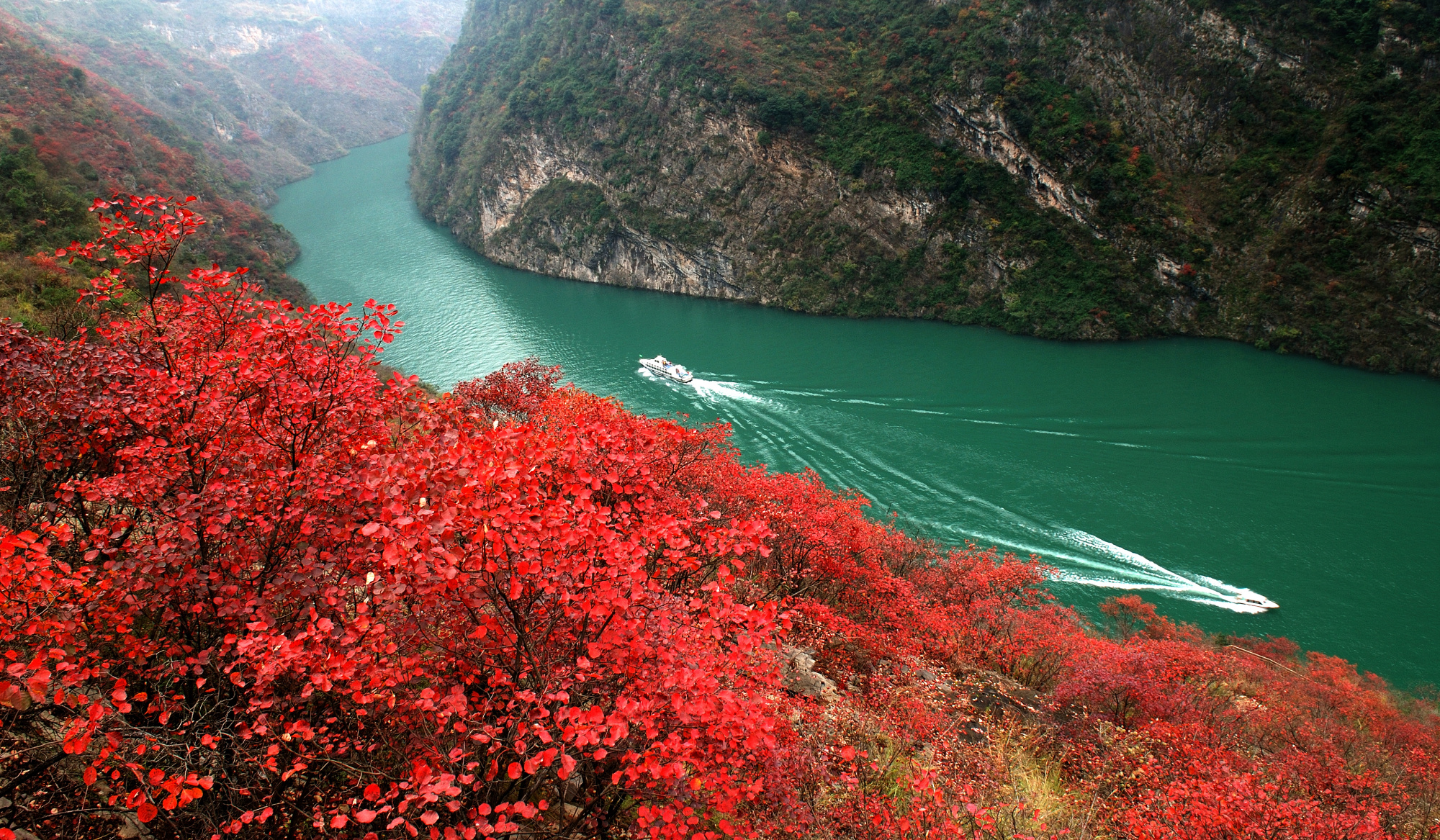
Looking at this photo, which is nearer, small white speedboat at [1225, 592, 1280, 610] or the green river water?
small white speedboat at [1225, 592, 1280, 610]

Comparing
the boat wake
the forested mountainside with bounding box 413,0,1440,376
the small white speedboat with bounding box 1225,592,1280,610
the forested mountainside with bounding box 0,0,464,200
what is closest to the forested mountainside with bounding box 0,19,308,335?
the forested mountainside with bounding box 413,0,1440,376

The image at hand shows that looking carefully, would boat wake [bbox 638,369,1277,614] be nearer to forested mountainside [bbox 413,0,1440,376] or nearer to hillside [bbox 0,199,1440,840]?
hillside [bbox 0,199,1440,840]

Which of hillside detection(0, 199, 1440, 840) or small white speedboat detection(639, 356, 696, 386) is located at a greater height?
hillside detection(0, 199, 1440, 840)

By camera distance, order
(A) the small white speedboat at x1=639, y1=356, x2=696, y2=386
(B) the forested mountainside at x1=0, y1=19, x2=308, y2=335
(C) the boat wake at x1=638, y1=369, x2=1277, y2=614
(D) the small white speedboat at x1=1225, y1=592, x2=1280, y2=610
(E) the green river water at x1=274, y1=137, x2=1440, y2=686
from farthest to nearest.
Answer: (A) the small white speedboat at x1=639, y1=356, x2=696, y2=386
(C) the boat wake at x1=638, y1=369, x2=1277, y2=614
(E) the green river water at x1=274, y1=137, x2=1440, y2=686
(D) the small white speedboat at x1=1225, y1=592, x2=1280, y2=610
(B) the forested mountainside at x1=0, y1=19, x2=308, y2=335

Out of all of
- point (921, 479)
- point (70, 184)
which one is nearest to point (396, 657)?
point (921, 479)

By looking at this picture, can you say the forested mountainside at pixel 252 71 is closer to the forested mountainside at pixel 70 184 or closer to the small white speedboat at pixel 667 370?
the forested mountainside at pixel 70 184

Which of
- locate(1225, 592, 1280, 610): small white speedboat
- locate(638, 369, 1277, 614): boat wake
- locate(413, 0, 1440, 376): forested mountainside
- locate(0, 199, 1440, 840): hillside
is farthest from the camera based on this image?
locate(413, 0, 1440, 376): forested mountainside

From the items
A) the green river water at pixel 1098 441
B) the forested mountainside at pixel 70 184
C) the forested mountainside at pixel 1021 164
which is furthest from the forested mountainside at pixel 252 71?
the green river water at pixel 1098 441

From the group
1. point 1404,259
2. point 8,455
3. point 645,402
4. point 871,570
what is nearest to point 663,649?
point 8,455

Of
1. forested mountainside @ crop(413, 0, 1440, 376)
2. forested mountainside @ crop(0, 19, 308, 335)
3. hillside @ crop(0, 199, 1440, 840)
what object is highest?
forested mountainside @ crop(413, 0, 1440, 376)
